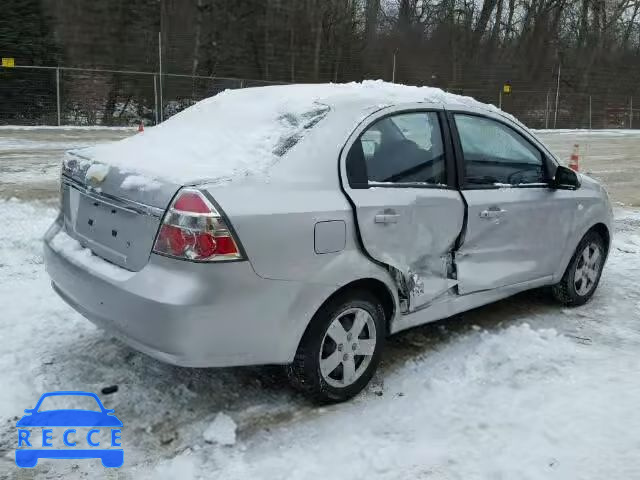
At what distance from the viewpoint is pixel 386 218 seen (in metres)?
3.52

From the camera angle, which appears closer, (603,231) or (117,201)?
(117,201)

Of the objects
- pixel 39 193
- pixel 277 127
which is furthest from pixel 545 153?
pixel 39 193

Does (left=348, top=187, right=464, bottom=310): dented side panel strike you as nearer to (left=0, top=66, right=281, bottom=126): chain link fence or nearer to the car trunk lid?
the car trunk lid

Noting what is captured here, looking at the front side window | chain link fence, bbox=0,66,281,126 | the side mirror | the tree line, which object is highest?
the tree line

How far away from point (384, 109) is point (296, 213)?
3.27 feet

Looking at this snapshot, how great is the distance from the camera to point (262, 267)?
9.91 ft

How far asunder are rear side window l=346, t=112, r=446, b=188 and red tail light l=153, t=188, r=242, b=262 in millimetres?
830

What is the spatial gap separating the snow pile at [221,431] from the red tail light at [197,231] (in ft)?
2.84

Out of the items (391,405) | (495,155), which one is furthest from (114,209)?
(495,155)

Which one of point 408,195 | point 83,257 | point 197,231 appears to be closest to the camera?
point 197,231

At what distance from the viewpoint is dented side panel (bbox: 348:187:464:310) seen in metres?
3.46

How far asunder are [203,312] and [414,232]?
1.36 meters

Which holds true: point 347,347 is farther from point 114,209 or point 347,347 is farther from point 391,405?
point 114,209

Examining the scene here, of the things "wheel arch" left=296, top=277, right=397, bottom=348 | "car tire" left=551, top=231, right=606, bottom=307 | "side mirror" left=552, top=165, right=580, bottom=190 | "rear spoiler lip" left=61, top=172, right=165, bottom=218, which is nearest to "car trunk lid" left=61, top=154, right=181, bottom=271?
"rear spoiler lip" left=61, top=172, right=165, bottom=218
